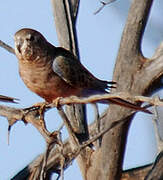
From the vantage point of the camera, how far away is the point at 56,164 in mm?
5348

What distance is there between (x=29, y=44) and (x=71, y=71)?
373mm

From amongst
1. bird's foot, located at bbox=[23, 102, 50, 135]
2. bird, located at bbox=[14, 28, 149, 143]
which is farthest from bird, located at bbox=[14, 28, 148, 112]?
bird's foot, located at bbox=[23, 102, 50, 135]

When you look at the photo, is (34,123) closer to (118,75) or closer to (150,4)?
(118,75)

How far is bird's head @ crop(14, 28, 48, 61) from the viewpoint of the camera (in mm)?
4921

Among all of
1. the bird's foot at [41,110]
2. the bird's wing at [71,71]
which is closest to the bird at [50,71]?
the bird's wing at [71,71]

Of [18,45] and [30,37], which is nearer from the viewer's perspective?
[18,45]

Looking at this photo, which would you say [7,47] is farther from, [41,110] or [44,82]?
[41,110]

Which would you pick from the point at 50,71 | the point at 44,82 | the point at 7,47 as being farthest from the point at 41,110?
the point at 7,47

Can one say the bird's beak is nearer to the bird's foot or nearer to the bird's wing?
the bird's wing

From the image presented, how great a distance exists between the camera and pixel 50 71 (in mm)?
5008

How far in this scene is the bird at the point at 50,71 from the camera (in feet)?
16.1

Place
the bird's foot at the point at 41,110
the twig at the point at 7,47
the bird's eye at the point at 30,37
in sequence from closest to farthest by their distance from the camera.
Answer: the bird's foot at the point at 41,110 < the twig at the point at 7,47 < the bird's eye at the point at 30,37

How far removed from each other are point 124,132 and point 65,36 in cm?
113

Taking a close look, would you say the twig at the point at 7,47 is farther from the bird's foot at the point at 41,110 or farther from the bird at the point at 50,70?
the bird's foot at the point at 41,110
